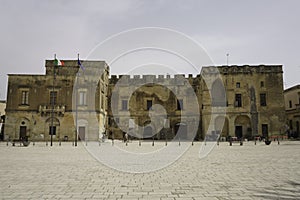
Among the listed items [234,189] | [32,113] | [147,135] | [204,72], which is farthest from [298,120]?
[234,189]

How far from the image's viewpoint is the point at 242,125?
3447cm

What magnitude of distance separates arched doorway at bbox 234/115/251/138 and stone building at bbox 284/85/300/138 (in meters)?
5.72

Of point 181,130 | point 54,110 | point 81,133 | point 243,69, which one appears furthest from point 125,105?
point 243,69

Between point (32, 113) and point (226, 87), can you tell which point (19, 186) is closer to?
point (32, 113)

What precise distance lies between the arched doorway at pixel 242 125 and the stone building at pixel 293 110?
5722mm

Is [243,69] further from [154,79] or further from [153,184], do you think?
[153,184]

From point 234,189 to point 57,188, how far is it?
3799 millimetres

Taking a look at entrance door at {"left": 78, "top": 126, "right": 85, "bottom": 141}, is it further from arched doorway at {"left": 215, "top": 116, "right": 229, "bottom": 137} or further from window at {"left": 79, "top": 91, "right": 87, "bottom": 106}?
arched doorway at {"left": 215, "top": 116, "right": 229, "bottom": 137}

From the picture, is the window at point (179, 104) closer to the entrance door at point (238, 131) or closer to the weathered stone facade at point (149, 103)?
the weathered stone facade at point (149, 103)

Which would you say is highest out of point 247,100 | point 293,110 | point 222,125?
point 247,100

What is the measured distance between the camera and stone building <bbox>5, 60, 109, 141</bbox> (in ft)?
107

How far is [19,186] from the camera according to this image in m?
6.42

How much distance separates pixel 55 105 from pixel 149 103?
40.6ft

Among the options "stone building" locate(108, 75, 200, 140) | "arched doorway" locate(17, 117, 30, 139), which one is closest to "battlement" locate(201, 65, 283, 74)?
"stone building" locate(108, 75, 200, 140)
